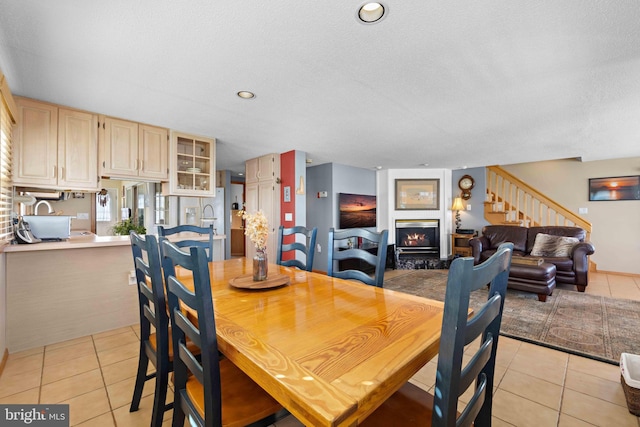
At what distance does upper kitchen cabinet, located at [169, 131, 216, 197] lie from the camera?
140 inches

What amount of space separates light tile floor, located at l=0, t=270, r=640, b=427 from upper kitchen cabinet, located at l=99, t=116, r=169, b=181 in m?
1.78

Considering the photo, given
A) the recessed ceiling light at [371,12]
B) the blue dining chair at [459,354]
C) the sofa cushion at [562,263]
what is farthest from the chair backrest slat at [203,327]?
the sofa cushion at [562,263]

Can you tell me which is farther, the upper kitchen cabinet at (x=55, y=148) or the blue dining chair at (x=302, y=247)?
the upper kitchen cabinet at (x=55, y=148)

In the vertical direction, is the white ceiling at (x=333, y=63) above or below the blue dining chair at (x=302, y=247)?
above

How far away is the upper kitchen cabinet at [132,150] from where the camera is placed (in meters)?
3.05

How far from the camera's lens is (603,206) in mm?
5598

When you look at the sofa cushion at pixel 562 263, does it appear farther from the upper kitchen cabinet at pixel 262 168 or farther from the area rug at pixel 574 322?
the upper kitchen cabinet at pixel 262 168

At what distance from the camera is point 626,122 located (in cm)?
328

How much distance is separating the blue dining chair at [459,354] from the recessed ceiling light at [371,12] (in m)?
1.36

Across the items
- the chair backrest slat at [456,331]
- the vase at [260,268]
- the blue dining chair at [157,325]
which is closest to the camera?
the chair backrest slat at [456,331]

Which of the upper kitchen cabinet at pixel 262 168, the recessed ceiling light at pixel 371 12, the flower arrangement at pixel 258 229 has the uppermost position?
the recessed ceiling light at pixel 371 12

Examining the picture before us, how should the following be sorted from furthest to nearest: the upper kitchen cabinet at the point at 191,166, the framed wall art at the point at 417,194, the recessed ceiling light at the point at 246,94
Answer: the framed wall art at the point at 417,194
the upper kitchen cabinet at the point at 191,166
the recessed ceiling light at the point at 246,94

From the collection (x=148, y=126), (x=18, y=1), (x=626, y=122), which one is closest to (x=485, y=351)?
(x=18, y=1)

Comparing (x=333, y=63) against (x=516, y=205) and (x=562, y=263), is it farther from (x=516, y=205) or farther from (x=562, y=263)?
(x=516, y=205)
